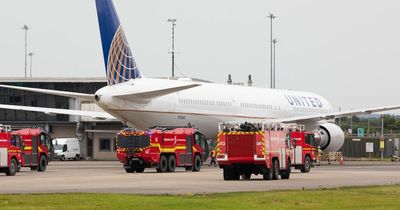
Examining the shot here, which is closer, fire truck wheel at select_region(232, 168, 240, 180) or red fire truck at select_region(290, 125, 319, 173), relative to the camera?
fire truck wheel at select_region(232, 168, 240, 180)

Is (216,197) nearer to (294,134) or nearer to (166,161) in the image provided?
(294,134)

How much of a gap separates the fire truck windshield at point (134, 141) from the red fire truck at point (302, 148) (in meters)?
7.22

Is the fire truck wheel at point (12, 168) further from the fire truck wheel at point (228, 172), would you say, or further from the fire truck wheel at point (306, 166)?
the fire truck wheel at point (306, 166)

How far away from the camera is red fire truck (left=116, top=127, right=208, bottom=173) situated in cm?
4809

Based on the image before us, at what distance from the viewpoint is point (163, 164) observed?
1921 inches

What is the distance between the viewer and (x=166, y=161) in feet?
161

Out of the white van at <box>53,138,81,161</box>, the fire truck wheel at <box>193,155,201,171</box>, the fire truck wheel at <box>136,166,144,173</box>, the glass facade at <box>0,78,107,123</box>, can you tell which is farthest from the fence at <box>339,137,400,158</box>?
the fire truck wheel at <box>136,166,144,173</box>

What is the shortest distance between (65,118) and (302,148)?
5136 cm

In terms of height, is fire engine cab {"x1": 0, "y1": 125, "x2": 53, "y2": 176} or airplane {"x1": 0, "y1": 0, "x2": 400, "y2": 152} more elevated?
airplane {"x1": 0, "y1": 0, "x2": 400, "y2": 152}

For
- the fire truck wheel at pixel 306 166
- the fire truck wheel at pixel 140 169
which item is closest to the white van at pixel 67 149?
the fire truck wheel at pixel 140 169

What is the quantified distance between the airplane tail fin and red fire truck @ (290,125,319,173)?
35.6 ft

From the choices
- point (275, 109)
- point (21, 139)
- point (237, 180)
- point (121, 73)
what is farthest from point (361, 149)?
point (237, 180)

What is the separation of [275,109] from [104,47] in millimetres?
18645

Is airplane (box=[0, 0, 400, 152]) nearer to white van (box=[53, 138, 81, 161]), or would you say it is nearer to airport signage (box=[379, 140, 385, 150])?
airport signage (box=[379, 140, 385, 150])
